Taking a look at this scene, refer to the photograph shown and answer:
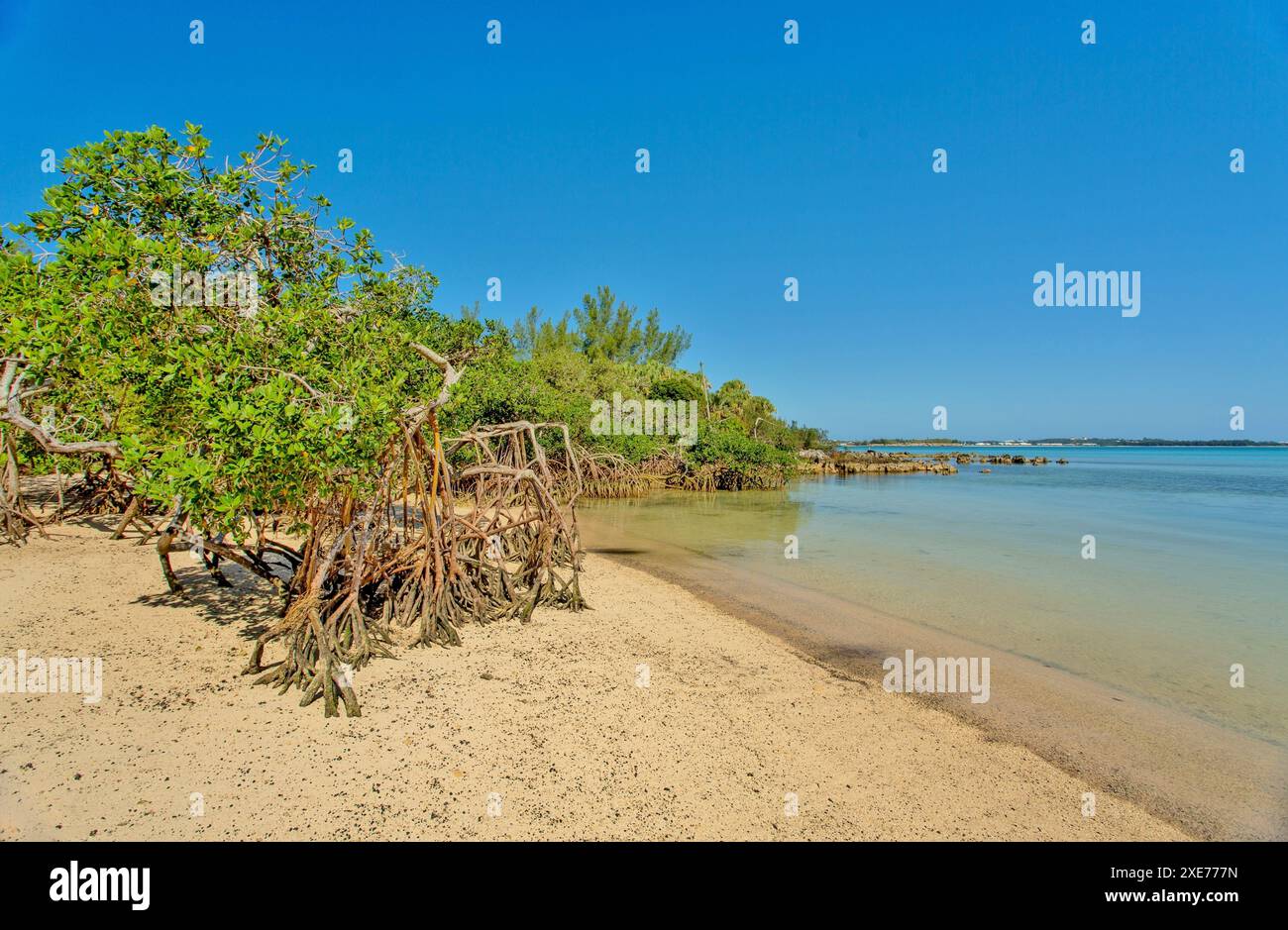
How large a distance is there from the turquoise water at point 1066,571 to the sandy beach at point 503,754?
10.5 ft

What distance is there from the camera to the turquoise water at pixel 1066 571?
6715 millimetres

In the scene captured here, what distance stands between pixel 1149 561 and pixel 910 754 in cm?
1199

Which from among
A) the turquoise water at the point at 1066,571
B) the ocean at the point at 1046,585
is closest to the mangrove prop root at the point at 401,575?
the ocean at the point at 1046,585

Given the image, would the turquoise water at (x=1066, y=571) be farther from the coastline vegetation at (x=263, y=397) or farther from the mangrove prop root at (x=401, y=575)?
the coastline vegetation at (x=263, y=397)

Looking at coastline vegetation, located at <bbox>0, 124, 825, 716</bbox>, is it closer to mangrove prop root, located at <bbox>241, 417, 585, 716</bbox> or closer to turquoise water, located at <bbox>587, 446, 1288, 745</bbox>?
mangrove prop root, located at <bbox>241, 417, 585, 716</bbox>

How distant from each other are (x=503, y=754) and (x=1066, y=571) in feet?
38.1

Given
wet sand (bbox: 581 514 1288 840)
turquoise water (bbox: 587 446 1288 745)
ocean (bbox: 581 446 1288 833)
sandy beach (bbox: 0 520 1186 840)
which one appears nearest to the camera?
sandy beach (bbox: 0 520 1186 840)

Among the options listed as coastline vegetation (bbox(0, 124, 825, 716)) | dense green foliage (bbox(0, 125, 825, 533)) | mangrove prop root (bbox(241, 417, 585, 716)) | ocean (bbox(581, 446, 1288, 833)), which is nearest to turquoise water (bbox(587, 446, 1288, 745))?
ocean (bbox(581, 446, 1288, 833))

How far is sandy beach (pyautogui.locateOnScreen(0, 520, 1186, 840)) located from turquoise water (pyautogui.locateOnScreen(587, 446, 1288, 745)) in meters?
3.19

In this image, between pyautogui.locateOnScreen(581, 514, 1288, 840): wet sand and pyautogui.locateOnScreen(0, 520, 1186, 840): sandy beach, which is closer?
pyautogui.locateOnScreen(0, 520, 1186, 840): sandy beach

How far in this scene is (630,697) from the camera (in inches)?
197

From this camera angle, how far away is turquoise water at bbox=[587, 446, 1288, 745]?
6715 millimetres
